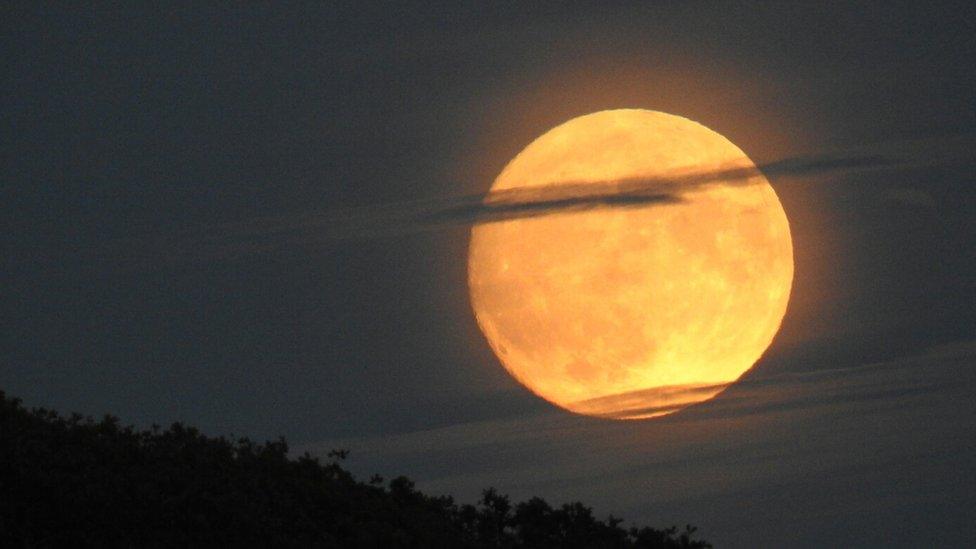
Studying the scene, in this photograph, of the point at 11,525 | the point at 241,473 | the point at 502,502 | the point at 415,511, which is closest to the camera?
the point at 11,525

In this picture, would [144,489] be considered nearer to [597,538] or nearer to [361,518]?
[361,518]

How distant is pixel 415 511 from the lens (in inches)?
2170

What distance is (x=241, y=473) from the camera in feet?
166

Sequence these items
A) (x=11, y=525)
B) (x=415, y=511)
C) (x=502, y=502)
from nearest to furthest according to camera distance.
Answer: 1. (x=11, y=525)
2. (x=415, y=511)
3. (x=502, y=502)

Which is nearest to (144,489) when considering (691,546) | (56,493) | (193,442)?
(56,493)

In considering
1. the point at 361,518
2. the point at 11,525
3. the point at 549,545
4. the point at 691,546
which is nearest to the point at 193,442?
the point at 361,518

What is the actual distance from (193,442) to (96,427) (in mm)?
2919

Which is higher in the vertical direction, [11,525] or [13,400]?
[13,400]

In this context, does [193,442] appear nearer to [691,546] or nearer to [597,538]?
[597,538]

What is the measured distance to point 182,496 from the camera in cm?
4678

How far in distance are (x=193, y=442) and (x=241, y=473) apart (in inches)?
90.4

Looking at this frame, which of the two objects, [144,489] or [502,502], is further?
[502,502]

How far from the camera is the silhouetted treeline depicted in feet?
147

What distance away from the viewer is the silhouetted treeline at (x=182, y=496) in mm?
44938
